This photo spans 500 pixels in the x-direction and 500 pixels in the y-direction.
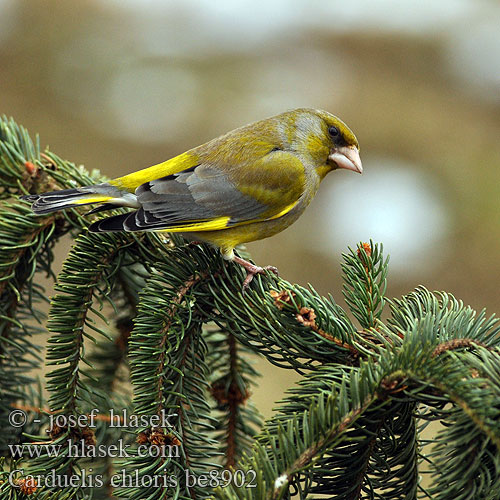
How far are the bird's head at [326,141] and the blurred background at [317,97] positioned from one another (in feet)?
7.60

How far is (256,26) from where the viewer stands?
9.83 metres

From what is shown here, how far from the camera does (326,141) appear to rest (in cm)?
307

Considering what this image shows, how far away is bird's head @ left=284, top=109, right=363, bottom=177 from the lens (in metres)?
3.05

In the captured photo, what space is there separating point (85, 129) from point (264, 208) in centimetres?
555

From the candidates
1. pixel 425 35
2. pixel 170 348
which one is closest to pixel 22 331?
pixel 170 348

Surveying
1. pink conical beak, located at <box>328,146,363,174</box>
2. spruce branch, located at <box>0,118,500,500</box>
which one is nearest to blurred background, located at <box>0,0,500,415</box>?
pink conical beak, located at <box>328,146,363,174</box>

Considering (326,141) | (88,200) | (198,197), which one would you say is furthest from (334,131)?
(88,200)

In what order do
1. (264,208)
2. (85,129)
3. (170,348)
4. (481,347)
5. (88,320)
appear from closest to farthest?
A: (481,347) → (170,348) → (88,320) → (264,208) → (85,129)

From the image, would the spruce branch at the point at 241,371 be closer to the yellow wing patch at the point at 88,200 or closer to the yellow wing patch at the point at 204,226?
the yellow wing patch at the point at 88,200

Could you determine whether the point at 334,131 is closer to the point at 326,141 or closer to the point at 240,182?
the point at 326,141

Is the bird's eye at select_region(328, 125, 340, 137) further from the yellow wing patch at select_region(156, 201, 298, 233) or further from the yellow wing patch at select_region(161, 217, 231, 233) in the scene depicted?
the yellow wing patch at select_region(161, 217, 231, 233)

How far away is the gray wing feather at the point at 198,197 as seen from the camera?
8.36 ft

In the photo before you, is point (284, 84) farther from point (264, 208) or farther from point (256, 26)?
point (264, 208)

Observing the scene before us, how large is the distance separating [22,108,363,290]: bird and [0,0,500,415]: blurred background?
7.67 ft
